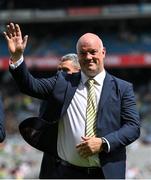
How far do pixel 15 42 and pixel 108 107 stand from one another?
27.4 inches

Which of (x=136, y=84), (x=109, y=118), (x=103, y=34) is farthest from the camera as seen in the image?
(x=103, y=34)

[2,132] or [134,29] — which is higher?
[2,132]

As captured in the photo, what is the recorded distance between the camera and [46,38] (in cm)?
2375

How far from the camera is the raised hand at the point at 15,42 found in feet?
11.1

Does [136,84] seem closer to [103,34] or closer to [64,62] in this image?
[103,34]

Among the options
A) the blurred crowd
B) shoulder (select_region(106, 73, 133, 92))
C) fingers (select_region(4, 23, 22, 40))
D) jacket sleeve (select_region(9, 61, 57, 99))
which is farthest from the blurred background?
fingers (select_region(4, 23, 22, 40))

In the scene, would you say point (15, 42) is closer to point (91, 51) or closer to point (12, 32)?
point (12, 32)

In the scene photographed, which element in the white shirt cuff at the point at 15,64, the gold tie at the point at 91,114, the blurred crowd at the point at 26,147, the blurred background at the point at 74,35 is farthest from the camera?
the blurred background at the point at 74,35

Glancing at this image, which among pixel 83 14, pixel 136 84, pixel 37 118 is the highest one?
pixel 37 118

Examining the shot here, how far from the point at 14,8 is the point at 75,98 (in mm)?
19592

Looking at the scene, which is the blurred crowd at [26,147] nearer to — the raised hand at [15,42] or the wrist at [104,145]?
the wrist at [104,145]

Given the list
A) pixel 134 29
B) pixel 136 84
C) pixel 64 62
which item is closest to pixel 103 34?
pixel 134 29

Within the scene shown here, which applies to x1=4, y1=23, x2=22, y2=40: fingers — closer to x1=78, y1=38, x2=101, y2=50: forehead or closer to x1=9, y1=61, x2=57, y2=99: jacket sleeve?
x1=9, y1=61, x2=57, y2=99: jacket sleeve

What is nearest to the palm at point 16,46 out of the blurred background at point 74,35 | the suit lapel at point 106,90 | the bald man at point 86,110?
the bald man at point 86,110
